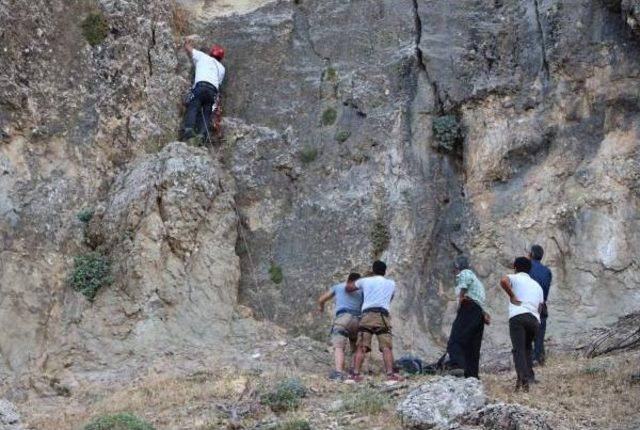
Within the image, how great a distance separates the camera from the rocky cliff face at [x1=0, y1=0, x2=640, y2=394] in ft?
63.7

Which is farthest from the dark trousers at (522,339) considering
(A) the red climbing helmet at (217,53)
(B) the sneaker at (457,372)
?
(A) the red climbing helmet at (217,53)

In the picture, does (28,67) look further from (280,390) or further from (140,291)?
(280,390)

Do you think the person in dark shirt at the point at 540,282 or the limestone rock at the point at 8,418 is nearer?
the limestone rock at the point at 8,418

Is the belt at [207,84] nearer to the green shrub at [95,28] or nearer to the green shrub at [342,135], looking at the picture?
the green shrub at [95,28]

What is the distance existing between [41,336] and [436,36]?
8.30 metres

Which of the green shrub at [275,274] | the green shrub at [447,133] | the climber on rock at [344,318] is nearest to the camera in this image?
the climber on rock at [344,318]

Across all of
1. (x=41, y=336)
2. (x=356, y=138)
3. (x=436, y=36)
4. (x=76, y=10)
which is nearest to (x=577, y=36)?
(x=436, y=36)

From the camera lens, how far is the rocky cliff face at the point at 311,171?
1941cm

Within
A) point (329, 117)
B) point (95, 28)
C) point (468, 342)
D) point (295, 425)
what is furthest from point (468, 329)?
point (95, 28)

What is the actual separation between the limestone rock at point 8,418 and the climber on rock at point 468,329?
210 inches

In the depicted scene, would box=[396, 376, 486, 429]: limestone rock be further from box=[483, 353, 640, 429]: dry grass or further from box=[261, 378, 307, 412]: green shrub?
box=[261, 378, 307, 412]: green shrub

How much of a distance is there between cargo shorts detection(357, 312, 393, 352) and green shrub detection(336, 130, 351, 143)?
4928mm

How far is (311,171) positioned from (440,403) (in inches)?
282

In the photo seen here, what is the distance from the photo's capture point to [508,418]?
1427 cm
